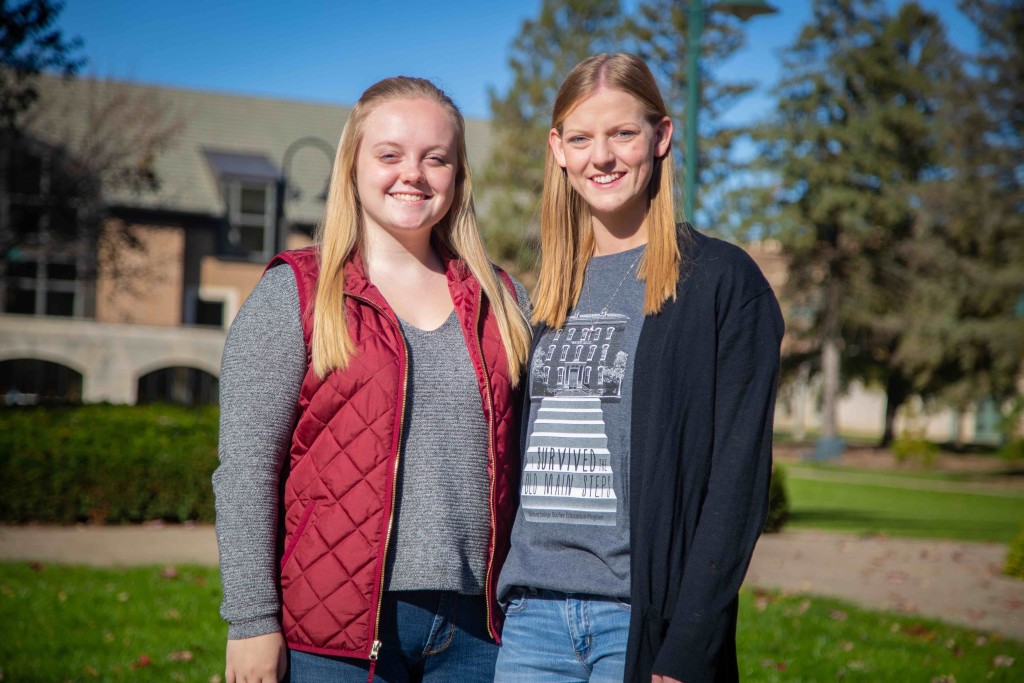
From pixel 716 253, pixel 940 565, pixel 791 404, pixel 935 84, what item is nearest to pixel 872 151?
pixel 935 84

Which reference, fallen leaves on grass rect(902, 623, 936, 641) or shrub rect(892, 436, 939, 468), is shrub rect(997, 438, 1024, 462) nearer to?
shrub rect(892, 436, 939, 468)

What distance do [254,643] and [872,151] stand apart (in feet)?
122

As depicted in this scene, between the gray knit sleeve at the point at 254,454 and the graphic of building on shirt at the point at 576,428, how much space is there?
61cm

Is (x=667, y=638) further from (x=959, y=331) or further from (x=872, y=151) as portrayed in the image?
(x=872, y=151)

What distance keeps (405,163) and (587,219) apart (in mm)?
546

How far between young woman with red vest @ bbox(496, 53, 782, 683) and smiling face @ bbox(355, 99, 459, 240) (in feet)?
1.08

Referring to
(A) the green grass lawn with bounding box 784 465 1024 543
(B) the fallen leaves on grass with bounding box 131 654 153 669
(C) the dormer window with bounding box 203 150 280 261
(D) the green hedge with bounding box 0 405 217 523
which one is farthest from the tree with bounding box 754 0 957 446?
(B) the fallen leaves on grass with bounding box 131 654 153 669

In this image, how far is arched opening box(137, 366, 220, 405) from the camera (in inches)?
1022

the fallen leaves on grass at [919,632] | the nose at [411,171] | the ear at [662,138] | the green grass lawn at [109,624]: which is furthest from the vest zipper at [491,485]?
the fallen leaves on grass at [919,632]

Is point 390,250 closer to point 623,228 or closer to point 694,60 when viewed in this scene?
point 623,228

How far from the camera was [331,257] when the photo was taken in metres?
2.48

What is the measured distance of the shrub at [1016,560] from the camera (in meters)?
10.1

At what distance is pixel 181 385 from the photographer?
26.2m

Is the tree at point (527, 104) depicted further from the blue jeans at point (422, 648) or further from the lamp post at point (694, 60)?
the blue jeans at point (422, 648)
